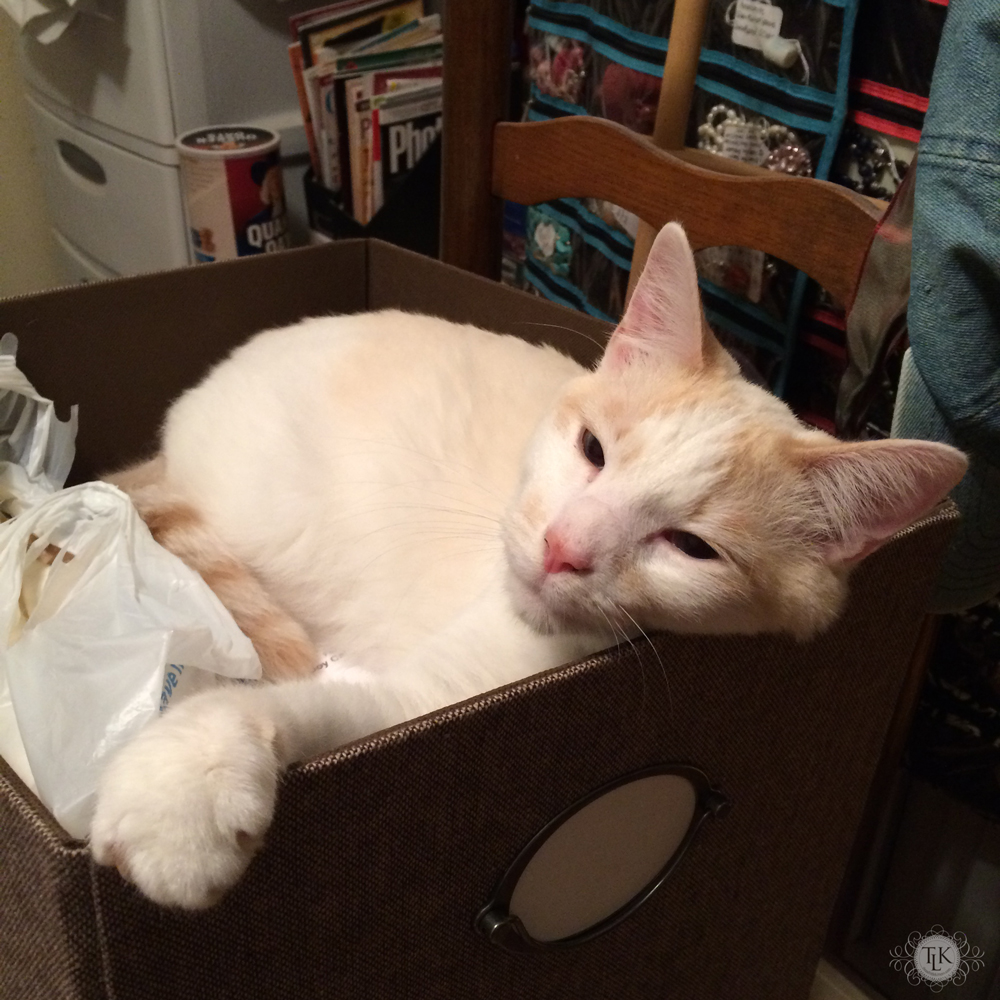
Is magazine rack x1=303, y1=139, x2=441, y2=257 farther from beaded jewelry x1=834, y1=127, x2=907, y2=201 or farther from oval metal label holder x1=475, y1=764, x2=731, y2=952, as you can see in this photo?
oval metal label holder x1=475, y1=764, x2=731, y2=952

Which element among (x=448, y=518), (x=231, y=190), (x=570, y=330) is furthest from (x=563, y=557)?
(x=231, y=190)

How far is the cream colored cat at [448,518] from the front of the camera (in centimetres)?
51

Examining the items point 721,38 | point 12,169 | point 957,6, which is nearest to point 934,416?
point 957,6

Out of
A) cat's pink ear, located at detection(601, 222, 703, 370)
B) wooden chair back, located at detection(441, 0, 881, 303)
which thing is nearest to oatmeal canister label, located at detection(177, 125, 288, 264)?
wooden chair back, located at detection(441, 0, 881, 303)

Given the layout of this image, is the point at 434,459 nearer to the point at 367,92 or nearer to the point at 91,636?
the point at 91,636

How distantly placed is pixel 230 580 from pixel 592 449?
1.35 feet

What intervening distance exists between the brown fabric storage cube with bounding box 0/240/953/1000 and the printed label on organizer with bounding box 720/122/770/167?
1.05 ft

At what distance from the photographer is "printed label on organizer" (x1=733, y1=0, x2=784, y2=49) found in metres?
1.07

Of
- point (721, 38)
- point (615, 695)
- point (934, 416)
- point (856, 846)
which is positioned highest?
point (721, 38)

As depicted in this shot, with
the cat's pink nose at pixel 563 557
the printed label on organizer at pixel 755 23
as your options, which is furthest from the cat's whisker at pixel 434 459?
the printed label on organizer at pixel 755 23

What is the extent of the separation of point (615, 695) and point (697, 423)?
25cm

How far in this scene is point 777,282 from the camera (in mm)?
1180

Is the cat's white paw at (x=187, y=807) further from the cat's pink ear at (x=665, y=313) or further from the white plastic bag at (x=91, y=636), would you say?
the cat's pink ear at (x=665, y=313)

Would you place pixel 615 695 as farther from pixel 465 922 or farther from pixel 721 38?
pixel 721 38
